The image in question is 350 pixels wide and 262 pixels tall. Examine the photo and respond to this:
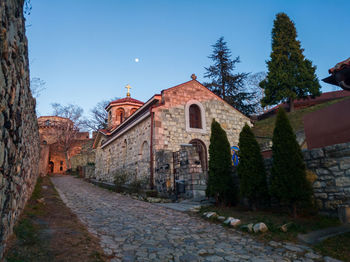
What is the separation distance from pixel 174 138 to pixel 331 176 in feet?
27.8

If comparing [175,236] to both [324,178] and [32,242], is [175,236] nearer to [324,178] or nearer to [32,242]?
[32,242]

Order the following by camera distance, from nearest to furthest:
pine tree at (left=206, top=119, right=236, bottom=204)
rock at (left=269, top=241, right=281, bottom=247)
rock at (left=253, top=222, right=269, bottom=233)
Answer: rock at (left=269, top=241, right=281, bottom=247)
rock at (left=253, top=222, right=269, bottom=233)
pine tree at (left=206, top=119, right=236, bottom=204)

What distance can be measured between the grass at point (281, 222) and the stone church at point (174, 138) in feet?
11.6

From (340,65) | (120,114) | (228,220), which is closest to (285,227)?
(228,220)

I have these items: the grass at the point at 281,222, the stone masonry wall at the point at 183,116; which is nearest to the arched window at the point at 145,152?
the stone masonry wall at the point at 183,116

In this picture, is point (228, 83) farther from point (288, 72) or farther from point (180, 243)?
point (180, 243)

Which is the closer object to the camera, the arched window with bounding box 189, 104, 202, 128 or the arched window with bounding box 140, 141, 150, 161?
the arched window with bounding box 140, 141, 150, 161

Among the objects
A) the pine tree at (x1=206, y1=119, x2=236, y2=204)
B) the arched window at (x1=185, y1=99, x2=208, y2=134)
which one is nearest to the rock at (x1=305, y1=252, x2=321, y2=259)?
the pine tree at (x1=206, y1=119, x2=236, y2=204)

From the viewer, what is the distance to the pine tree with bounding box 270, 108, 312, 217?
5426 millimetres

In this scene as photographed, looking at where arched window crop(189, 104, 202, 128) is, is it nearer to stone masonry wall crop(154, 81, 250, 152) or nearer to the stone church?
the stone church

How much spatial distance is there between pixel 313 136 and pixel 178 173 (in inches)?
235

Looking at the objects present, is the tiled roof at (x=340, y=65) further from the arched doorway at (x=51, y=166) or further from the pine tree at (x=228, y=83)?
the arched doorway at (x=51, y=166)

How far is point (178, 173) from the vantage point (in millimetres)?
10781

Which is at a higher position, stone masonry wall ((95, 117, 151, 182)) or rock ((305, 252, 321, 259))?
stone masonry wall ((95, 117, 151, 182))
